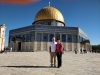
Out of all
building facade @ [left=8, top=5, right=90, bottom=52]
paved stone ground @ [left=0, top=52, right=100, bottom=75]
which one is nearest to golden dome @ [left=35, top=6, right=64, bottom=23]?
building facade @ [left=8, top=5, right=90, bottom=52]

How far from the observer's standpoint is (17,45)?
3494 centimetres

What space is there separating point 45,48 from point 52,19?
889cm

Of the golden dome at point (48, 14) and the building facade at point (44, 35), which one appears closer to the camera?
the building facade at point (44, 35)

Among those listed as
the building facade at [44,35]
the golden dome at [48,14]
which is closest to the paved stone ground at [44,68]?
the building facade at [44,35]

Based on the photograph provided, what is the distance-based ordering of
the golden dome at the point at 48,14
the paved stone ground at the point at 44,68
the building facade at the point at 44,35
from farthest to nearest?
the golden dome at the point at 48,14 < the building facade at the point at 44,35 < the paved stone ground at the point at 44,68

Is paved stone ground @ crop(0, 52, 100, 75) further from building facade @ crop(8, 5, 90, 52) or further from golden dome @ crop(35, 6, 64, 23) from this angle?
golden dome @ crop(35, 6, 64, 23)

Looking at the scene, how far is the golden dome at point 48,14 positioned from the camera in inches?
1431

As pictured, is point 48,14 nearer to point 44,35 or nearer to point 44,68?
point 44,35

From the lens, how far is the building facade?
1249 inches

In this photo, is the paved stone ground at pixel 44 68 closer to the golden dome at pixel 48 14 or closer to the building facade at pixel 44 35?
the building facade at pixel 44 35

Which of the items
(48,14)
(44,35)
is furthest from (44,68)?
(48,14)

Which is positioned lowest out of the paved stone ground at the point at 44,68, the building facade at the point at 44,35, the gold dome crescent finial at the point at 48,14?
the paved stone ground at the point at 44,68

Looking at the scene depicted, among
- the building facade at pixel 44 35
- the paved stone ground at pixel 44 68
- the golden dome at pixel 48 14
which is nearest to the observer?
the paved stone ground at pixel 44 68

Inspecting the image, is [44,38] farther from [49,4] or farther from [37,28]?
[49,4]
